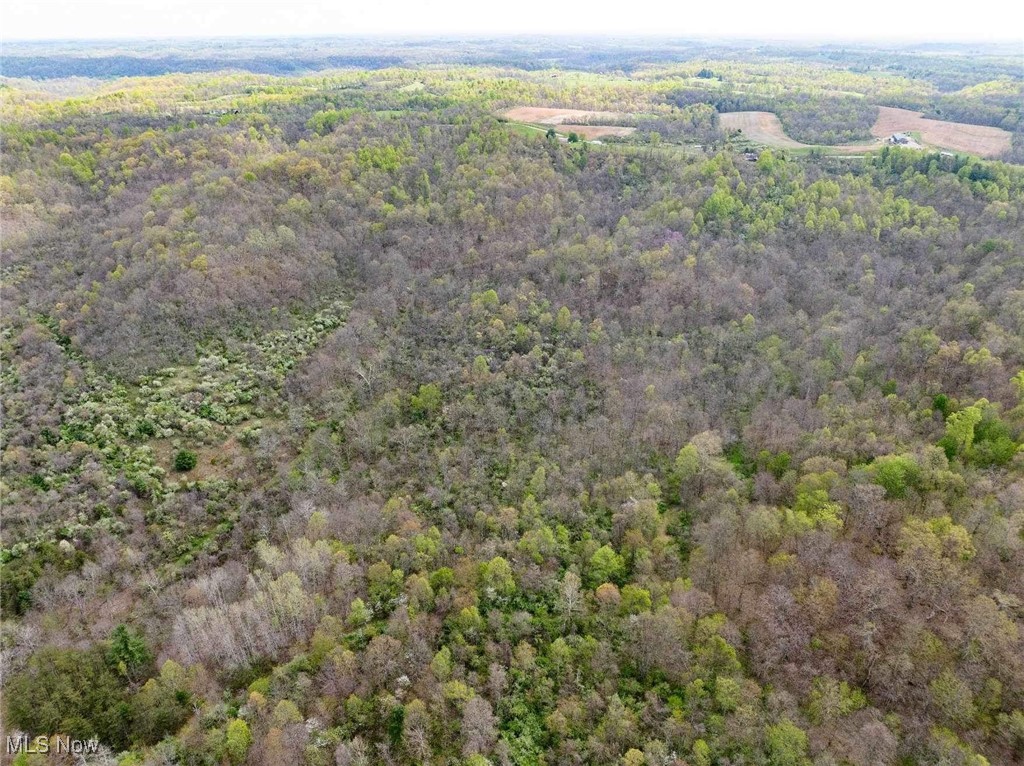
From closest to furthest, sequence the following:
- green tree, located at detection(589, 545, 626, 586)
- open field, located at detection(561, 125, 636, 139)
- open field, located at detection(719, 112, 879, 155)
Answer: green tree, located at detection(589, 545, 626, 586), open field, located at detection(719, 112, 879, 155), open field, located at detection(561, 125, 636, 139)

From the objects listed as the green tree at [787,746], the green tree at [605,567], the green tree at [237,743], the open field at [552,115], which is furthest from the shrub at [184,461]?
the open field at [552,115]

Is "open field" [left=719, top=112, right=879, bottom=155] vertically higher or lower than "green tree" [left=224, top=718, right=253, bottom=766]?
higher

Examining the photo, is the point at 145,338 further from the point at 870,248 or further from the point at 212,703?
the point at 870,248

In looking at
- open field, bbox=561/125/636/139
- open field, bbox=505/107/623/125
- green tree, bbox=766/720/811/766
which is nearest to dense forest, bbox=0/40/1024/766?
green tree, bbox=766/720/811/766

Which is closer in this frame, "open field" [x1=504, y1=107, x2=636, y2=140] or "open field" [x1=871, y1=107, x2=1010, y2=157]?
"open field" [x1=871, y1=107, x2=1010, y2=157]

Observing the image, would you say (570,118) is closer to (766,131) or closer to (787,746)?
(766,131)

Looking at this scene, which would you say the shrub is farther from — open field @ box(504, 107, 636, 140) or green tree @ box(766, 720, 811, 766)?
open field @ box(504, 107, 636, 140)

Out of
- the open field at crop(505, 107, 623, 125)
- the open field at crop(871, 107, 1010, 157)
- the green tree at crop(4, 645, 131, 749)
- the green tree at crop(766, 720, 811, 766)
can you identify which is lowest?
the green tree at crop(4, 645, 131, 749)
